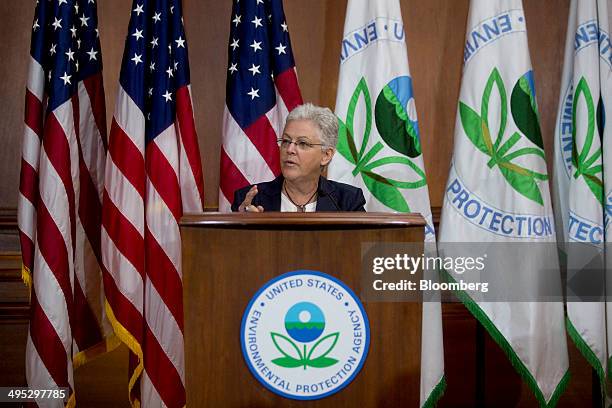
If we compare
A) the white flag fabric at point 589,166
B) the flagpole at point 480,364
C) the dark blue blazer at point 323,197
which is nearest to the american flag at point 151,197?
the dark blue blazer at point 323,197

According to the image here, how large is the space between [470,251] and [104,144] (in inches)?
67.6

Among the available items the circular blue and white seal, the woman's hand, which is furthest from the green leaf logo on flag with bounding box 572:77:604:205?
the circular blue and white seal

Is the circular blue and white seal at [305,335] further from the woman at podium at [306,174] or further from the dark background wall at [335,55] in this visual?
the dark background wall at [335,55]

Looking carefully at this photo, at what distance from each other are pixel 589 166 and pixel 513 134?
0.36 m

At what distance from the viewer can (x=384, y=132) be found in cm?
312

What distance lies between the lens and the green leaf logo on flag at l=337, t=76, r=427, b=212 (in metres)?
3.11

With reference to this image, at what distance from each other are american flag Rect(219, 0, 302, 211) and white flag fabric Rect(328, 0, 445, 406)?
27cm

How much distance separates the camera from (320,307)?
1.62 meters

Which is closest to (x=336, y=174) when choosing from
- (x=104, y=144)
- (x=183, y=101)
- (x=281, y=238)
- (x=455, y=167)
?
(x=455, y=167)

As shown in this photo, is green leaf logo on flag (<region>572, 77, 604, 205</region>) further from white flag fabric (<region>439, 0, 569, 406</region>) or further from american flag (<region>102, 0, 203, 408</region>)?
american flag (<region>102, 0, 203, 408</region>)

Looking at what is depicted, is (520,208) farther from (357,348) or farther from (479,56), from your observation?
(357,348)

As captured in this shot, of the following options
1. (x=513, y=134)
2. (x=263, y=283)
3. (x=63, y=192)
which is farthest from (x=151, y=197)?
(x=513, y=134)

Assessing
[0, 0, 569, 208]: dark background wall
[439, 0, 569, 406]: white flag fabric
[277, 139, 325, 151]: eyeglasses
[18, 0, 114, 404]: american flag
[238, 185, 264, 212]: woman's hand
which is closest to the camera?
[238, 185, 264, 212]: woman's hand

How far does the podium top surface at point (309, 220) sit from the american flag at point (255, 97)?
1398mm
